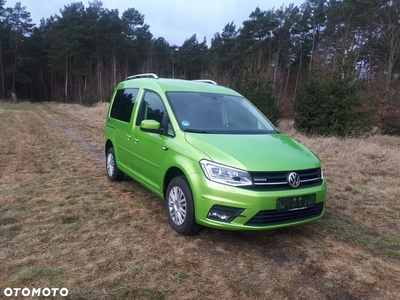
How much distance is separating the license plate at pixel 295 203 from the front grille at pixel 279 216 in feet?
0.18

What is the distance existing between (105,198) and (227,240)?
2359 mm

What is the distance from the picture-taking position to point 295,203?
3.53 m

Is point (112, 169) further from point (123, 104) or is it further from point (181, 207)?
point (181, 207)

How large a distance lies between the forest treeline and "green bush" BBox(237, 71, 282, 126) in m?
6.86

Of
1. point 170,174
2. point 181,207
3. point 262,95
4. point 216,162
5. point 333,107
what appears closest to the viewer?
point 216,162

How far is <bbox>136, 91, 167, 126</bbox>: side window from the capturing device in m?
4.52

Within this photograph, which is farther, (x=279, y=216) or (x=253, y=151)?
(x=253, y=151)

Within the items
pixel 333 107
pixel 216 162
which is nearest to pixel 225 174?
pixel 216 162

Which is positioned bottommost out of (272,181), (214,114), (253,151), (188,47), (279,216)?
A: (279,216)

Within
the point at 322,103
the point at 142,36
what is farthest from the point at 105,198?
the point at 142,36

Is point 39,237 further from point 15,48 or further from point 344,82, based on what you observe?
point 15,48

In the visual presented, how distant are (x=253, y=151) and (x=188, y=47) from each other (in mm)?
54381

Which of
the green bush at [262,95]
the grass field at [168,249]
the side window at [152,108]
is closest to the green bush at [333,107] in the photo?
the green bush at [262,95]

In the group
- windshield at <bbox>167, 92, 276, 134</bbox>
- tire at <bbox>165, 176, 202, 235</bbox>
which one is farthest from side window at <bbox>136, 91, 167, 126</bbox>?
tire at <bbox>165, 176, 202, 235</bbox>
